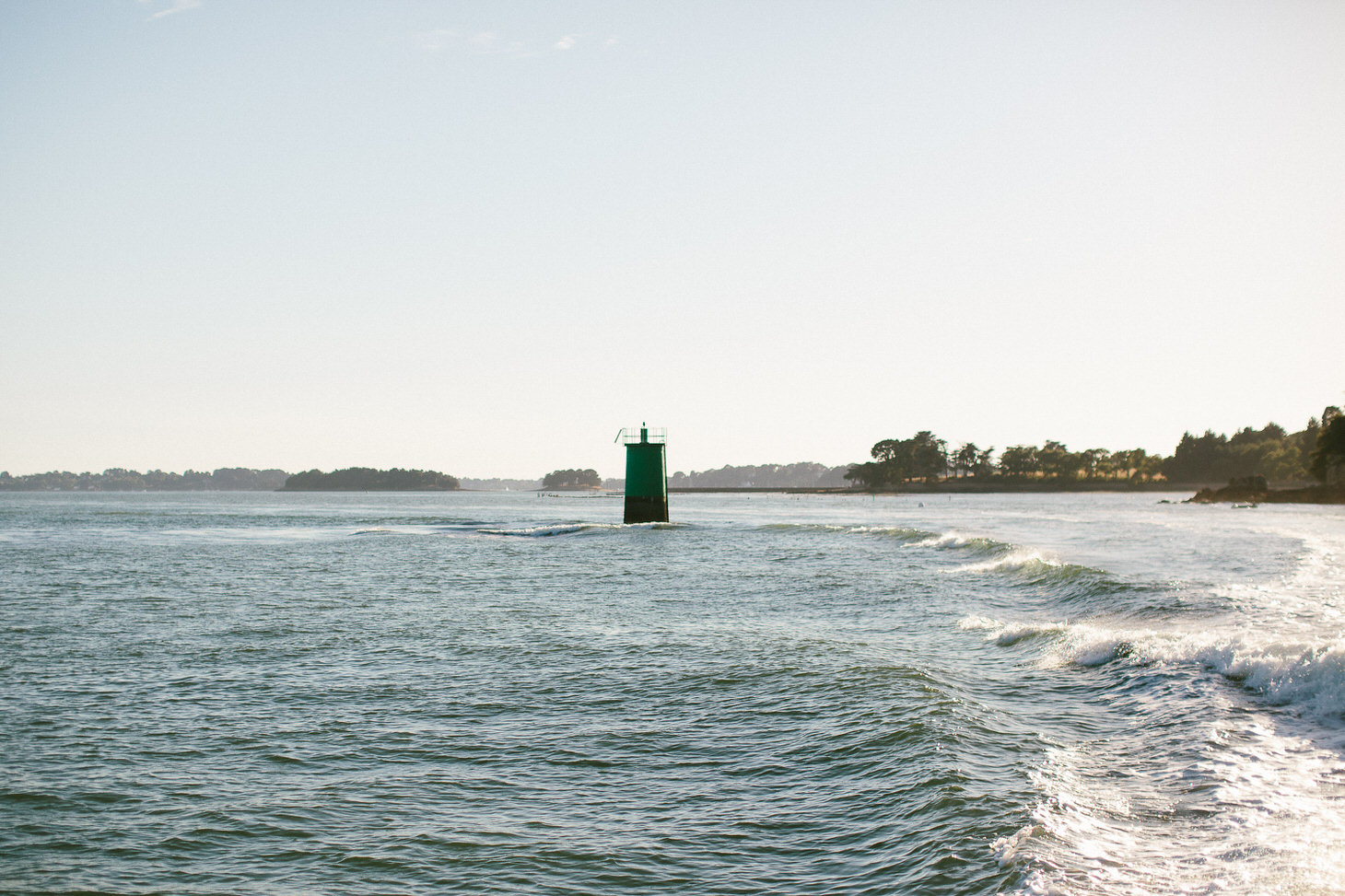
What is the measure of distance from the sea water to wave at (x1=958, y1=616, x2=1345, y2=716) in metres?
0.06

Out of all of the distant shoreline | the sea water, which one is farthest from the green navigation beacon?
the distant shoreline

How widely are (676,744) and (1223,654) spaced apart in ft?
26.0

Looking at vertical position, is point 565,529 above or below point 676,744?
below

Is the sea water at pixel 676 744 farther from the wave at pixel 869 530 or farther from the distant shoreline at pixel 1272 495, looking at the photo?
the distant shoreline at pixel 1272 495

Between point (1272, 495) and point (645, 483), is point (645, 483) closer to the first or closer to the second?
point (645, 483)

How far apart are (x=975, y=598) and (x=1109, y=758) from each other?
1319 centimetres

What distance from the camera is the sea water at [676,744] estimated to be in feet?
19.5

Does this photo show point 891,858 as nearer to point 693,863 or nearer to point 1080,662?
point 693,863

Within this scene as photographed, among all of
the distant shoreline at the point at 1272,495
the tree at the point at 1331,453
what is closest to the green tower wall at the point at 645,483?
the distant shoreline at the point at 1272,495

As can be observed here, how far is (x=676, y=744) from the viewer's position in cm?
888

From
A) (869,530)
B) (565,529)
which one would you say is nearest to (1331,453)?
(869,530)

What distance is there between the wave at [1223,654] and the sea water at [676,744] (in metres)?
0.06

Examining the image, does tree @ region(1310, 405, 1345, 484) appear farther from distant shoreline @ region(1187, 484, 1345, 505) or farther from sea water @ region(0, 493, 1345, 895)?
sea water @ region(0, 493, 1345, 895)

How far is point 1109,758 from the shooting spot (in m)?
8.23
